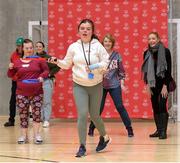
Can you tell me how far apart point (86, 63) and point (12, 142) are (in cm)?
203

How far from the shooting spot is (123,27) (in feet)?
29.2

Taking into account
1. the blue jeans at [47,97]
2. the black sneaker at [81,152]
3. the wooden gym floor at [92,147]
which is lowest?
the wooden gym floor at [92,147]

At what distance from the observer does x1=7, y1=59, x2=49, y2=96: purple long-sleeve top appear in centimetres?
619

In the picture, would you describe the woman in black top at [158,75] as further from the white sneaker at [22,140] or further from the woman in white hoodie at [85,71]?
the white sneaker at [22,140]

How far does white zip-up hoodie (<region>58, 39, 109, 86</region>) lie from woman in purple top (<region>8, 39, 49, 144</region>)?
987 millimetres

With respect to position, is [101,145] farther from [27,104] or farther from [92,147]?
[27,104]

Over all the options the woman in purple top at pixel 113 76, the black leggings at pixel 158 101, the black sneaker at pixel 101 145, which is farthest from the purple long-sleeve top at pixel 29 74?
the black leggings at pixel 158 101

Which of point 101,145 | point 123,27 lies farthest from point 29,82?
point 123,27

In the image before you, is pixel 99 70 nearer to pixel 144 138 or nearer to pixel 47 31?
pixel 144 138

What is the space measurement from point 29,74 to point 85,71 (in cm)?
134

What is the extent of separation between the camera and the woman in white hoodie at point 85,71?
203 inches

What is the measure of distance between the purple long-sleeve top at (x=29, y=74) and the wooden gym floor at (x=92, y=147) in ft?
2.45

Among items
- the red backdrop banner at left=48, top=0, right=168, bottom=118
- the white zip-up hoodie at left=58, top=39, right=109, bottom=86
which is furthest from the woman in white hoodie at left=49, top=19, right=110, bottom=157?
the red backdrop banner at left=48, top=0, right=168, bottom=118

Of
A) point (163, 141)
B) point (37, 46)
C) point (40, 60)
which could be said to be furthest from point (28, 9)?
→ point (163, 141)
